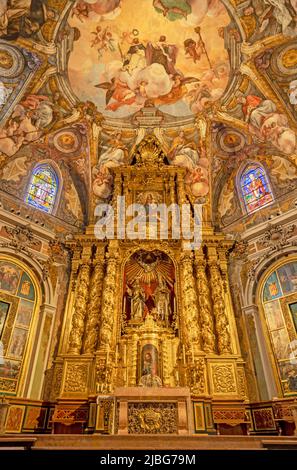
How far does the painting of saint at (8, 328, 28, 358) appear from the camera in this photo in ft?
37.0

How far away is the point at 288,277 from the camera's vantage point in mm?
12117

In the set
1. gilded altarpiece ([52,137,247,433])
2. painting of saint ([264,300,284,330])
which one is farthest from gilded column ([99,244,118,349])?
painting of saint ([264,300,284,330])

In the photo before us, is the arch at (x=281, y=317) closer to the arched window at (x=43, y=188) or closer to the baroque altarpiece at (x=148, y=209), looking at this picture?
the baroque altarpiece at (x=148, y=209)

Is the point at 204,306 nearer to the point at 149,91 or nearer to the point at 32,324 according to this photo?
the point at 32,324

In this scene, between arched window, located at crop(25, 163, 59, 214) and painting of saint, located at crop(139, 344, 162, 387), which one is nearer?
painting of saint, located at crop(139, 344, 162, 387)

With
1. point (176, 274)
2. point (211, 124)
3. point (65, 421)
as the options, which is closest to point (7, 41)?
point (211, 124)

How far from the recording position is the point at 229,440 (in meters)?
4.84

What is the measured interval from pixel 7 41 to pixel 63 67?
2.45 meters

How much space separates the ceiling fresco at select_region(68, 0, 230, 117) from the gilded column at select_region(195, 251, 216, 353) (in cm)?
760

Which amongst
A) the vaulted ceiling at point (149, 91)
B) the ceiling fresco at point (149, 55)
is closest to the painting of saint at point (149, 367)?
the vaulted ceiling at point (149, 91)

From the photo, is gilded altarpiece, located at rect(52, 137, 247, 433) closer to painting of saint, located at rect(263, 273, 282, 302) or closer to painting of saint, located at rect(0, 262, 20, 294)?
painting of saint, located at rect(263, 273, 282, 302)

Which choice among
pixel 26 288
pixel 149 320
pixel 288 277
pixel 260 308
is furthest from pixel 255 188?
pixel 26 288

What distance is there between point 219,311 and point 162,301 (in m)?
2.39
